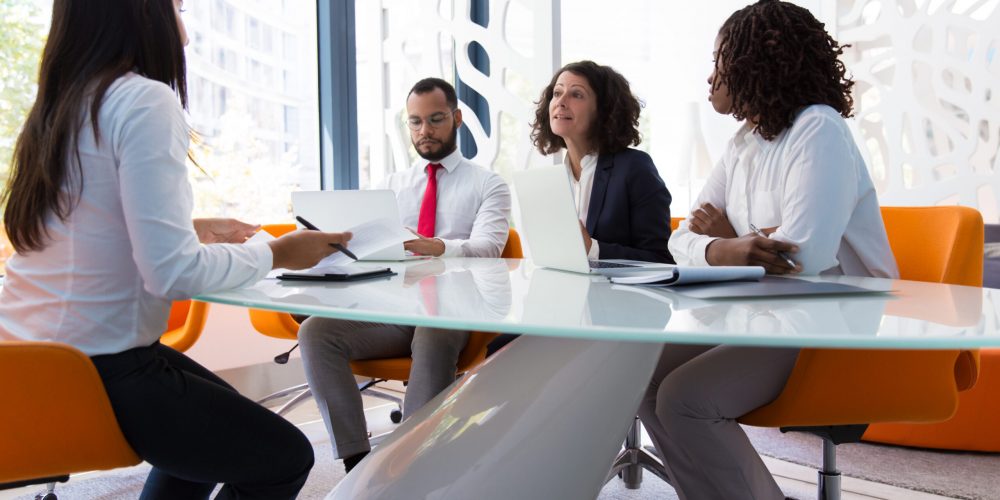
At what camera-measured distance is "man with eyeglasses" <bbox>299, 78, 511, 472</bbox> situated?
2254 mm

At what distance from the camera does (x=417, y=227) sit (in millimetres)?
3141

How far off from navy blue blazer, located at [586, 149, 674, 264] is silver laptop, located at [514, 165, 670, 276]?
700 millimetres

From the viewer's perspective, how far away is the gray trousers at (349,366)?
2.23m

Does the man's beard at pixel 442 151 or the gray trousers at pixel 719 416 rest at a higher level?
the man's beard at pixel 442 151

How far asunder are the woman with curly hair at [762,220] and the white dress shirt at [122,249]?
2.95 feet

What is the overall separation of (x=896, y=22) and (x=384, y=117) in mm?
2674

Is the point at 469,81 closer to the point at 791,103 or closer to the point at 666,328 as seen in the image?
the point at 791,103

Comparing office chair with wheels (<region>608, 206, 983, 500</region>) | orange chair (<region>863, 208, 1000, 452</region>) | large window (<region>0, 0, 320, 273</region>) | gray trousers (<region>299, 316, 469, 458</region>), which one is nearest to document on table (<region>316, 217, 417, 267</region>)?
gray trousers (<region>299, 316, 469, 458</region>)

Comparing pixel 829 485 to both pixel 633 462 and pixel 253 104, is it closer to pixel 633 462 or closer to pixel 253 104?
pixel 633 462

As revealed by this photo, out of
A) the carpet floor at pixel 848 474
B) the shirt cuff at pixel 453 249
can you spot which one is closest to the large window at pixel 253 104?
the carpet floor at pixel 848 474

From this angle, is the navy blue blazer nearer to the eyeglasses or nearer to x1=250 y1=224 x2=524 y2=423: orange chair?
x1=250 y1=224 x2=524 y2=423: orange chair

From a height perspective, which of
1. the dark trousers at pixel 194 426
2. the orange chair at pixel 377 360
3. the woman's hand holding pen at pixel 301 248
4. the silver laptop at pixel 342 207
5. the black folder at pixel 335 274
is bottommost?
the orange chair at pixel 377 360

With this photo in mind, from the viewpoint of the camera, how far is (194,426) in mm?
1357

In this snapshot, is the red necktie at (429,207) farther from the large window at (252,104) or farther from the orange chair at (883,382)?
the orange chair at (883,382)
